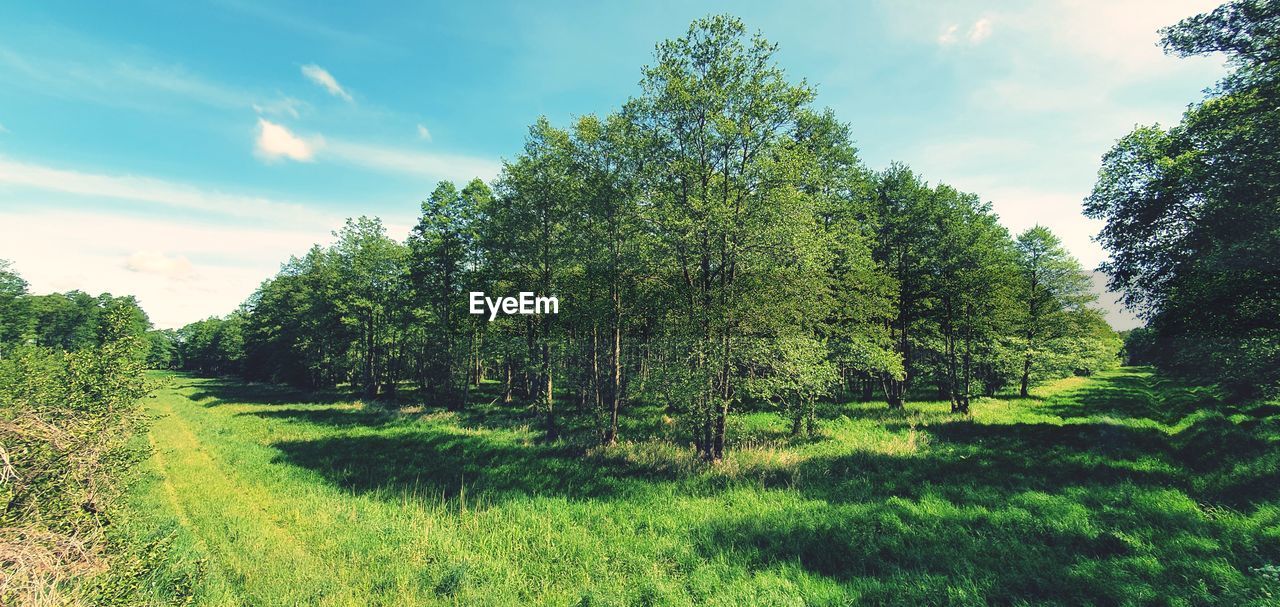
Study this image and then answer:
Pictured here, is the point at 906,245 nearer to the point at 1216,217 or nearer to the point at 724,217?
the point at 1216,217

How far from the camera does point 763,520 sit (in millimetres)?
10250

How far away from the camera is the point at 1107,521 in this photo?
8.52m

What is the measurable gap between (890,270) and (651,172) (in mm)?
19054

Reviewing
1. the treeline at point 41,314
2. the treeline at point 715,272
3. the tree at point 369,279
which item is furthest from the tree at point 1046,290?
the treeline at point 41,314

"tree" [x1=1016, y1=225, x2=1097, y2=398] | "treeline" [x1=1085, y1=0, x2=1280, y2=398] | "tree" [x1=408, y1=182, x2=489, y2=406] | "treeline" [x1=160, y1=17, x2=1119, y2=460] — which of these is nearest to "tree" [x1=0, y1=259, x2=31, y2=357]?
"treeline" [x1=160, y1=17, x2=1119, y2=460]

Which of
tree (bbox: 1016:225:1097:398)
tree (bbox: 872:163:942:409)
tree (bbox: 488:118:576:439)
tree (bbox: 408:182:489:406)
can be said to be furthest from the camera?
tree (bbox: 1016:225:1097:398)

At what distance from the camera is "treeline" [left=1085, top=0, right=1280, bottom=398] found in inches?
437

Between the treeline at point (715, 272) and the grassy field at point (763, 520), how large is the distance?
3447 mm

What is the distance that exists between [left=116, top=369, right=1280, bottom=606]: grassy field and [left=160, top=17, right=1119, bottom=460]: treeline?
11.3 feet

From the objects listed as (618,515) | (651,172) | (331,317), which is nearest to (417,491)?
(618,515)

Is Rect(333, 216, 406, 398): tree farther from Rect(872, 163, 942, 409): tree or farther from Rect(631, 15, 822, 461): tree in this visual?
Rect(872, 163, 942, 409): tree

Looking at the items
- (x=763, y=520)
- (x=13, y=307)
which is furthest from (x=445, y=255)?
(x=13, y=307)

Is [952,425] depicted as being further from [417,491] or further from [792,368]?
[417,491]

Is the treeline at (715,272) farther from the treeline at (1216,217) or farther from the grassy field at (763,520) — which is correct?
the treeline at (1216,217)
